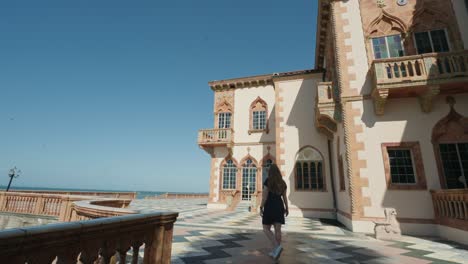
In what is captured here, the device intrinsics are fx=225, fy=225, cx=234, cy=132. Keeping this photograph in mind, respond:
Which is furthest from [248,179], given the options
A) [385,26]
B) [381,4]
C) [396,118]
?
[381,4]

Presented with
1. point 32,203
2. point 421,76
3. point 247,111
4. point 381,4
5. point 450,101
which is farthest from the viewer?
point 247,111

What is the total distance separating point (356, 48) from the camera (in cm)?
988

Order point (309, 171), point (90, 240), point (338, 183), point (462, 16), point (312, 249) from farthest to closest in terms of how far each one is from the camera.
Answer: point (309, 171) → point (338, 183) → point (462, 16) → point (312, 249) → point (90, 240)

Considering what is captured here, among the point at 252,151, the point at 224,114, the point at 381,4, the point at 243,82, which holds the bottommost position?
the point at 252,151

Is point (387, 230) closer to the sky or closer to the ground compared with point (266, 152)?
closer to the ground

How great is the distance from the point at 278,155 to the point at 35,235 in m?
13.0

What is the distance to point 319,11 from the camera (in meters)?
12.0

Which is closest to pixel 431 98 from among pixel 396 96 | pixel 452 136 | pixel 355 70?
pixel 396 96

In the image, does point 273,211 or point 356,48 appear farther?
point 356,48

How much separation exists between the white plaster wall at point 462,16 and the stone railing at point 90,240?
12512 mm

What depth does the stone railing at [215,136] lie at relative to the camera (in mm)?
17031

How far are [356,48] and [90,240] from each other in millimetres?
11314

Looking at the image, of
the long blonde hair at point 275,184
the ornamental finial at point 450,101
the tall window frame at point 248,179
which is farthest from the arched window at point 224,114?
the long blonde hair at point 275,184

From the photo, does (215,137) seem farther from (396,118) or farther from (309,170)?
(396,118)
